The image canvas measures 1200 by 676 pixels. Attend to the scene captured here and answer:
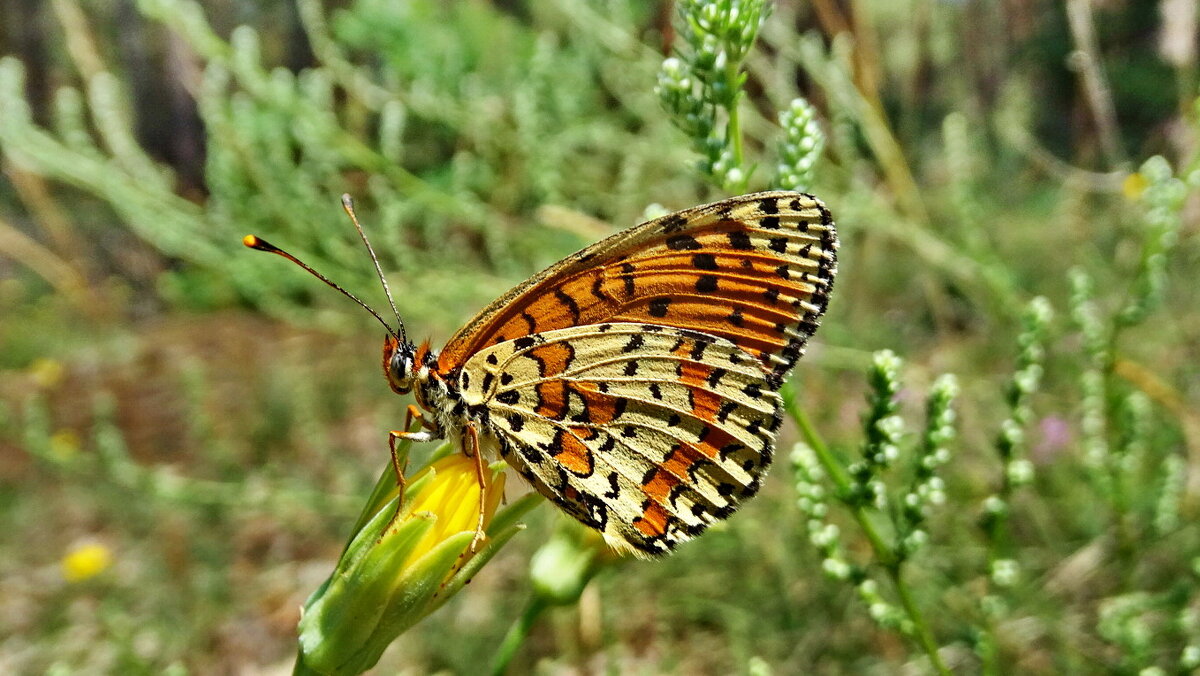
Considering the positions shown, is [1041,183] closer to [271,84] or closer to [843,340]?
[843,340]

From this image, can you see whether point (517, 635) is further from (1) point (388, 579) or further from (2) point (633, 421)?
(2) point (633, 421)

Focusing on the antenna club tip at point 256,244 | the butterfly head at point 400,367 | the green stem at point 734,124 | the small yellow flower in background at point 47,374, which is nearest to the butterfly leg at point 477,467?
the butterfly head at point 400,367

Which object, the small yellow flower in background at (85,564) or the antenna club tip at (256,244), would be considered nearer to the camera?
the antenna club tip at (256,244)

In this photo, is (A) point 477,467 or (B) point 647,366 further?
(B) point 647,366

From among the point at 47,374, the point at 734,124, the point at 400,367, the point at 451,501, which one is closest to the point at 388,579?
the point at 451,501

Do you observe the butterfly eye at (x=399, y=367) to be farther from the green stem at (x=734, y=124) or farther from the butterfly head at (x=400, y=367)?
the green stem at (x=734, y=124)
